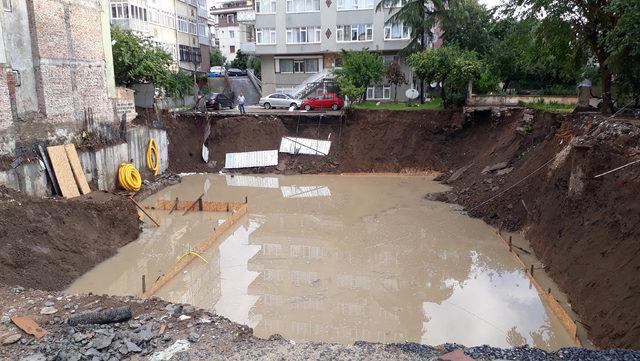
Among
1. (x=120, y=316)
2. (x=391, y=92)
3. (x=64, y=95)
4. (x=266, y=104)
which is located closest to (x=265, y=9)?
(x=266, y=104)

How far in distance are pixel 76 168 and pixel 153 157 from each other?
6.76m

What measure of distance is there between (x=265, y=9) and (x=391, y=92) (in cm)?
1147

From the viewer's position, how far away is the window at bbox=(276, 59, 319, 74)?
37.8 meters

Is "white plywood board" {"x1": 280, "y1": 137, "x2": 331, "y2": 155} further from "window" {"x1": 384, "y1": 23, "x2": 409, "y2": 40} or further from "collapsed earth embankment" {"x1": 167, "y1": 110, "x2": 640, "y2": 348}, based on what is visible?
"window" {"x1": 384, "y1": 23, "x2": 409, "y2": 40}

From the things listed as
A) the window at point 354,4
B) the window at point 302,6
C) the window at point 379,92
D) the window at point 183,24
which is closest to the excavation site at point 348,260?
the window at point 379,92

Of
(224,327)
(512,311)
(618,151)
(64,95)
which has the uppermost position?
(64,95)

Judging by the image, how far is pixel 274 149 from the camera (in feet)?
90.5

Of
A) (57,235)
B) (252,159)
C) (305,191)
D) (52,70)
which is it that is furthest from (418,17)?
(57,235)

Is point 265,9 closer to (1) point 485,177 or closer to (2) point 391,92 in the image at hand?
(2) point 391,92

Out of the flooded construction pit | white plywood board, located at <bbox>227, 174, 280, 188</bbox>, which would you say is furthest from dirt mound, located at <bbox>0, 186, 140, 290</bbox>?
white plywood board, located at <bbox>227, 174, 280, 188</bbox>

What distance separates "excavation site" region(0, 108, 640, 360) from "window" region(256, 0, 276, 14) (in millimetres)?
17010

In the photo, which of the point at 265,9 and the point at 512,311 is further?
Result: the point at 265,9

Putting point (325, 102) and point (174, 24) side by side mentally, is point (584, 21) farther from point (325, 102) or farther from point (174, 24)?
point (174, 24)

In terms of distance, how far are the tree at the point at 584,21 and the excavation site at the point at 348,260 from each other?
6.27 ft
